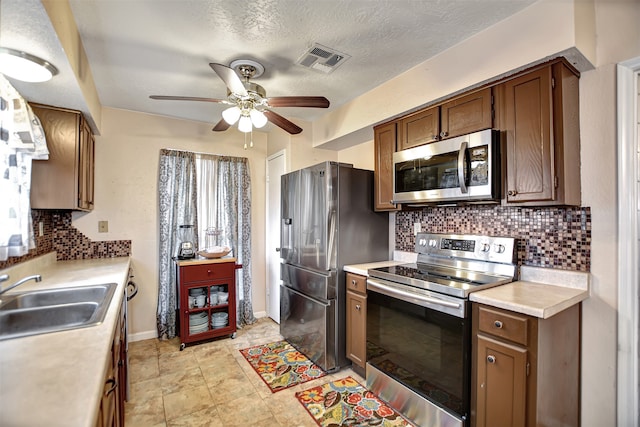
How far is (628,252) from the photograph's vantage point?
5.36 feet

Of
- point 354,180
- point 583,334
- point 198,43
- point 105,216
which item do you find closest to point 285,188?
point 354,180

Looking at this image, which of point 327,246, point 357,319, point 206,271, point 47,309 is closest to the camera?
point 47,309

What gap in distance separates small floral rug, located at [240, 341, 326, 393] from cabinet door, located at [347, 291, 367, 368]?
1.09 feet

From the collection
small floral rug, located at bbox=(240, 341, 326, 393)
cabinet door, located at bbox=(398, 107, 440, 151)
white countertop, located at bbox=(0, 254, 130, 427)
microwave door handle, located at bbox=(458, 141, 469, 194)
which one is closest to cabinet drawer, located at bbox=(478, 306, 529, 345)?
microwave door handle, located at bbox=(458, 141, 469, 194)

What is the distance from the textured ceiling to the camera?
1.66 meters

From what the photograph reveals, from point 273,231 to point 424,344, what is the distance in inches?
95.5

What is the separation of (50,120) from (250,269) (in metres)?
2.42

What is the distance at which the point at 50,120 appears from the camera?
2.29 metres

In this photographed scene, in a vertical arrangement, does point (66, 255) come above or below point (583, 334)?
above

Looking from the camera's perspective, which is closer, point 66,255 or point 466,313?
point 466,313

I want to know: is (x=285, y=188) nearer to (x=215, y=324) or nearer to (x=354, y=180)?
(x=354, y=180)

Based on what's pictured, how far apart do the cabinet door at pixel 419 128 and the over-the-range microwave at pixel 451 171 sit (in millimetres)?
67

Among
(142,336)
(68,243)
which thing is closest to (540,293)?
(142,336)

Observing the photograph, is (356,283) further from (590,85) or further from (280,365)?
(590,85)
